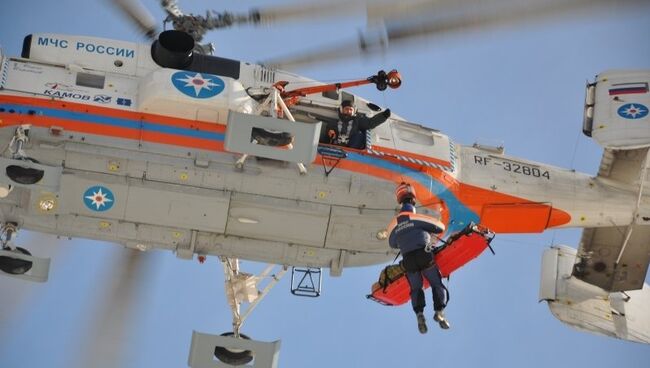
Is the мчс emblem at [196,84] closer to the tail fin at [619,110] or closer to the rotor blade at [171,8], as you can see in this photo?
the rotor blade at [171,8]

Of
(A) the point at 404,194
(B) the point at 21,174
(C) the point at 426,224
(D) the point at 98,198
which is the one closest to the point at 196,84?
(D) the point at 98,198

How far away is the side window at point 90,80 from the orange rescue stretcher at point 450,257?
453 centimetres

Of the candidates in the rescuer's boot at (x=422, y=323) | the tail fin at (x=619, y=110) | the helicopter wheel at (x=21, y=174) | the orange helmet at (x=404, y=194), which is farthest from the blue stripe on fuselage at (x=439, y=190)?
the helicopter wheel at (x=21, y=174)

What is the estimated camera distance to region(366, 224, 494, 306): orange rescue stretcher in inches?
452

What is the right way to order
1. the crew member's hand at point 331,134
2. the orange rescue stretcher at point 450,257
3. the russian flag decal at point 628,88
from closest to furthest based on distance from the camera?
1. the orange rescue stretcher at point 450,257
2. the crew member's hand at point 331,134
3. the russian flag decal at point 628,88

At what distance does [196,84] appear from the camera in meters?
12.7

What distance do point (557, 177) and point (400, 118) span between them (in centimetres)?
273

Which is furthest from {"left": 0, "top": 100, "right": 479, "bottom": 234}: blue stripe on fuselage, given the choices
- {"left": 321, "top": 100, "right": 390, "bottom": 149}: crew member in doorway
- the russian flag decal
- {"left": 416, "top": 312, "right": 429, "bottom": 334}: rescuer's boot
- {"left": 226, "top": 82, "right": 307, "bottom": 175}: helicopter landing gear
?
the russian flag decal

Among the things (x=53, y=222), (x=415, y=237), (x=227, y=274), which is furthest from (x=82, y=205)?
Answer: (x=415, y=237)

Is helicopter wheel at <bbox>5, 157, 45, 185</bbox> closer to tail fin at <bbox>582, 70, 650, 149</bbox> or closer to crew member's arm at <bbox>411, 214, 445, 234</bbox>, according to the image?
crew member's arm at <bbox>411, 214, 445, 234</bbox>

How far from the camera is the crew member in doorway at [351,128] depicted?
526 inches

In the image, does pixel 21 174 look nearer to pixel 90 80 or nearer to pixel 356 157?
pixel 90 80

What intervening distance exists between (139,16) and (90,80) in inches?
64.2

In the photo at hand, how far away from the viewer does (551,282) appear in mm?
16203
